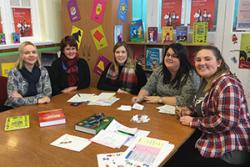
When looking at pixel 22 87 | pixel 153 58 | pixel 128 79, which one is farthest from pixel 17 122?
pixel 153 58

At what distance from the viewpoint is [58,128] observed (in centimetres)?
162

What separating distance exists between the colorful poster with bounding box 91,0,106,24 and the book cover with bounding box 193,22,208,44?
130 cm

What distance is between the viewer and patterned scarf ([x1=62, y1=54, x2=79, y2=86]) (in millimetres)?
2864

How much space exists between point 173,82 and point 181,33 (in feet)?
3.83

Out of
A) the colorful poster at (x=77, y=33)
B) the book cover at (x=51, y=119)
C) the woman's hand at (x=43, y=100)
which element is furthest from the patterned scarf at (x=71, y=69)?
the book cover at (x=51, y=119)

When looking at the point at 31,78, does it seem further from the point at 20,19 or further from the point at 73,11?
the point at 73,11

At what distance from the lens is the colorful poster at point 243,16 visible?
289 centimetres

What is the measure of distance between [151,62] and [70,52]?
123 cm

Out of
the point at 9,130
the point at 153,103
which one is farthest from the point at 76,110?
the point at 153,103

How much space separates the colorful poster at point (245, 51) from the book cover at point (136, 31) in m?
1.36

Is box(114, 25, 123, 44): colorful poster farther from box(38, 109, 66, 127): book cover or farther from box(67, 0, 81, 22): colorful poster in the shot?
box(38, 109, 66, 127): book cover

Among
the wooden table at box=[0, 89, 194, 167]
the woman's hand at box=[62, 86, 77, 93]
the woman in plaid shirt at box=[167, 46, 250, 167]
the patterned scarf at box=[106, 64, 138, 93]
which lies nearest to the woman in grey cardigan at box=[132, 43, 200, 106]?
the wooden table at box=[0, 89, 194, 167]

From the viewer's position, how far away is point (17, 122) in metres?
1.70

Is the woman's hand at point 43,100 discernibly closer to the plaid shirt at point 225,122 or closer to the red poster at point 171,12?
the plaid shirt at point 225,122
